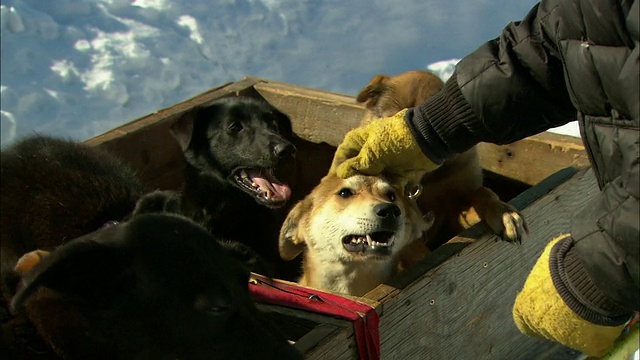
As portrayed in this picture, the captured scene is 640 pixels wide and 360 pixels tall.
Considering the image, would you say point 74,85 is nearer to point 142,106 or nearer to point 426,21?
point 142,106

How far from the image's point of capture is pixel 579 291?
2.26m

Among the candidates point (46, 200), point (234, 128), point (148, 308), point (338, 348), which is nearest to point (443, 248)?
point (338, 348)

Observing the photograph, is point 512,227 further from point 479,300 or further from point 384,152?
point 384,152

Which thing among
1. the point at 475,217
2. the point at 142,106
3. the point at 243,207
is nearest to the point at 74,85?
the point at 142,106

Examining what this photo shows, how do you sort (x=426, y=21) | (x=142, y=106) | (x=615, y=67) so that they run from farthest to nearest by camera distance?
(x=426, y=21), (x=142, y=106), (x=615, y=67)

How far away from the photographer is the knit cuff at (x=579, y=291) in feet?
7.32

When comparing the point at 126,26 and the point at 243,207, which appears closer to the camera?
the point at 243,207

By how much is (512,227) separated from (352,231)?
0.75 meters

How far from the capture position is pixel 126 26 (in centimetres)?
886

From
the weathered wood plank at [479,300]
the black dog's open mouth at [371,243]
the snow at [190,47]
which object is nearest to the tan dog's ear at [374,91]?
the black dog's open mouth at [371,243]

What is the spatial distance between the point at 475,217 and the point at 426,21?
6134mm

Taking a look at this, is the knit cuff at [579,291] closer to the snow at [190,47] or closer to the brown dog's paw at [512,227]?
the brown dog's paw at [512,227]

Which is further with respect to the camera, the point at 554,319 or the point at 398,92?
the point at 398,92

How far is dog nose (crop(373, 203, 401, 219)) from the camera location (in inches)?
142
